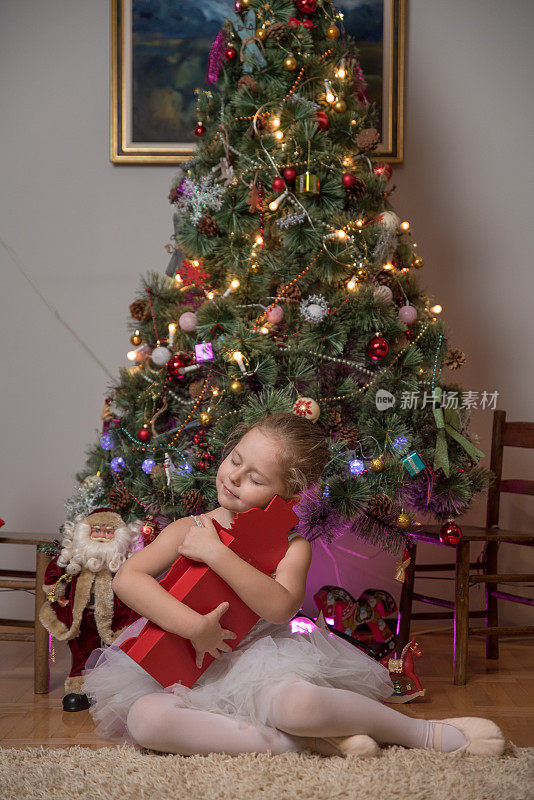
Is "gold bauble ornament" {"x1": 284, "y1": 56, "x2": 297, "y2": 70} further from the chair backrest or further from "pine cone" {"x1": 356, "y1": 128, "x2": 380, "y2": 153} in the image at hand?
the chair backrest

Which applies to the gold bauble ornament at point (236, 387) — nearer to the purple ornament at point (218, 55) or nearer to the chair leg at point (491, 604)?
the purple ornament at point (218, 55)

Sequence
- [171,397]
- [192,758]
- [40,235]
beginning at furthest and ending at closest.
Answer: [40,235] → [171,397] → [192,758]

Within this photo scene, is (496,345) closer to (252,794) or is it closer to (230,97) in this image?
(230,97)

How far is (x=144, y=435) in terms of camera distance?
2113mm

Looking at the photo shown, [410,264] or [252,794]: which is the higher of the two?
[410,264]

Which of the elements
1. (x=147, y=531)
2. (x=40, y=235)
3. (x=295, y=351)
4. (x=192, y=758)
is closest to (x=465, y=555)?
(x=295, y=351)

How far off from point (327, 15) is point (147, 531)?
1.61m

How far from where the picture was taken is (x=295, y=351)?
2.07 m

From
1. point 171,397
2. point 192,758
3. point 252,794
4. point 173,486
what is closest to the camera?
point 252,794

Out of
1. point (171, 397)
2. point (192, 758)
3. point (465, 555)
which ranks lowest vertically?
point (192, 758)

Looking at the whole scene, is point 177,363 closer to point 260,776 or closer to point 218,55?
point 218,55

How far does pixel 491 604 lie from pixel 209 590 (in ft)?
4.37

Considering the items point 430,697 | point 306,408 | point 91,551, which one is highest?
point 306,408

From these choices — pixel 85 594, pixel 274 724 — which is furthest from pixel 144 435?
pixel 274 724
